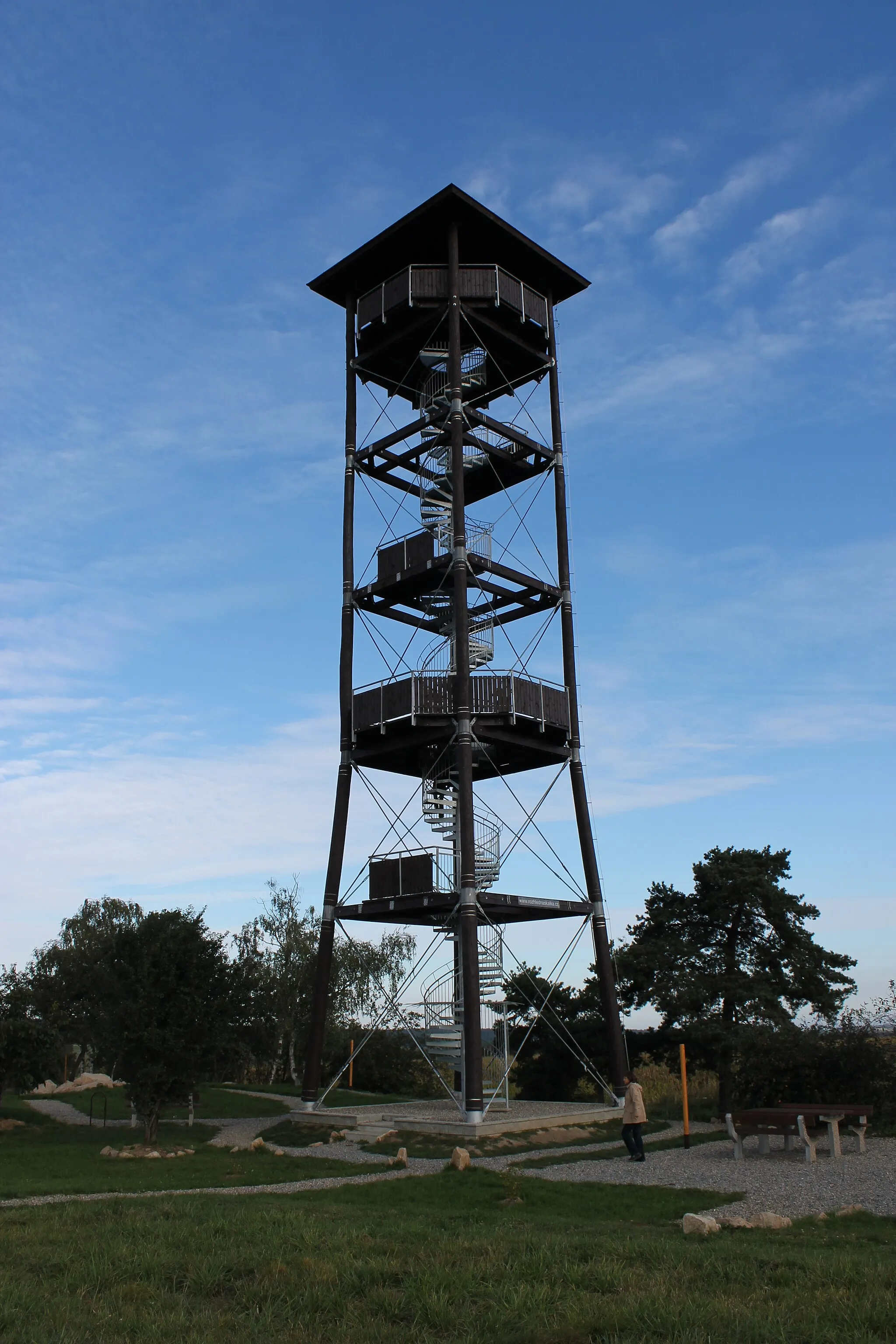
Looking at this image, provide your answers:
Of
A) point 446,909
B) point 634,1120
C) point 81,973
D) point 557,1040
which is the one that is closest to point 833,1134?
point 634,1120

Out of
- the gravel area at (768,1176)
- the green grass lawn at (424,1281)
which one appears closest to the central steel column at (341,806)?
the gravel area at (768,1176)

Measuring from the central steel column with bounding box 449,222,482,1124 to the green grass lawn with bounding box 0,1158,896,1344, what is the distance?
1219 cm

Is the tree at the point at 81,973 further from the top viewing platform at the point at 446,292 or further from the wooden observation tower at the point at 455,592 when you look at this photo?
the top viewing platform at the point at 446,292

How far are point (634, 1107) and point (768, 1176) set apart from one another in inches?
115

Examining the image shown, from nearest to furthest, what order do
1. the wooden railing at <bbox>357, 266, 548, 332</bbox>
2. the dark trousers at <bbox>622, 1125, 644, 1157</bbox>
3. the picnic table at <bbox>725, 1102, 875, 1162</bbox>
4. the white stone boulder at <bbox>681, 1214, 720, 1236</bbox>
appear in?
the white stone boulder at <bbox>681, 1214, 720, 1236</bbox>, the picnic table at <bbox>725, 1102, 875, 1162</bbox>, the dark trousers at <bbox>622, 1125, 644, 1157</bbox>, the wooden railing at <bbox>357, 266, 548, 332</bbox>

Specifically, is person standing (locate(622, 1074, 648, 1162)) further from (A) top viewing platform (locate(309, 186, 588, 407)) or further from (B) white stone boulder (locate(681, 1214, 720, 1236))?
(A) top viewing platform (locate(309, 186, 588, 407))

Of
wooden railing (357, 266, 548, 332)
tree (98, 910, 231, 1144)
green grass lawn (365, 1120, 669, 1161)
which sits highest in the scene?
wooden railing (357, 266, 548, 332)

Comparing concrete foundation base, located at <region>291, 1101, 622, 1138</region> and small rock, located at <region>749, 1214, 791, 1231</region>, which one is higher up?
small rock, located at <region>749, 1214, 791, 1231</region>

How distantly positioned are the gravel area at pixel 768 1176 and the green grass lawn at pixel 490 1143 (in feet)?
7.79

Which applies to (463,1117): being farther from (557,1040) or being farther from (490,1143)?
(557,1040)

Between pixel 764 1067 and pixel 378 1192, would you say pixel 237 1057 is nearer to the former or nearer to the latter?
pixel 378 1192

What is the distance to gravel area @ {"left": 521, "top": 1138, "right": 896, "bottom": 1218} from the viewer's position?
44.4 ft

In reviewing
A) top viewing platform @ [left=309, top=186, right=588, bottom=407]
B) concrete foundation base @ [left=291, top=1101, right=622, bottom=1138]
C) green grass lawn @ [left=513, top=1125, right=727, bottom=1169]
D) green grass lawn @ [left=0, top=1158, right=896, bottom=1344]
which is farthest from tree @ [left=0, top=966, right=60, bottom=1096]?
top viewing platform @ [left=309, top=186, right=588, bottom=407]

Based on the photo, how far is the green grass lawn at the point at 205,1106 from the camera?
2969 cm
